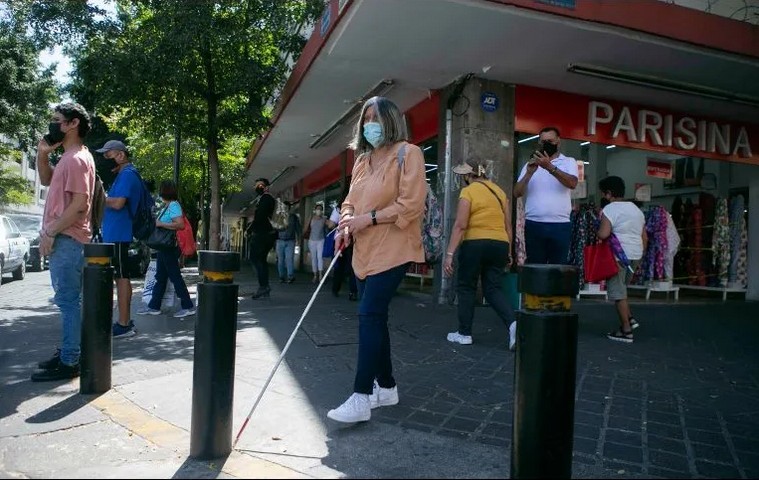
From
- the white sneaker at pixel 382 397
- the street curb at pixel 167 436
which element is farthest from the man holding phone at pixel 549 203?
the street curb at pixel 167 436

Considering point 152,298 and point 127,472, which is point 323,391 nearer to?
point 127,472

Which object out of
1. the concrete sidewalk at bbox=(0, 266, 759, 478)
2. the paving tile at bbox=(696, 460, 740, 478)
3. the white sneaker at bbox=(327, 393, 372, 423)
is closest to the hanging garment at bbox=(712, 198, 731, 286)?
the concrete sidewalk at bbox=(0, 266, 759, 478)

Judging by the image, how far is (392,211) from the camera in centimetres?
295

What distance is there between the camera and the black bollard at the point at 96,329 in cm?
348

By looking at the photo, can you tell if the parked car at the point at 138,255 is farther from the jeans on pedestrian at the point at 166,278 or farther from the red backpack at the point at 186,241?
the jeans on pedestrian at the point at 166,278

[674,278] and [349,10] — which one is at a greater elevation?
[349,10]

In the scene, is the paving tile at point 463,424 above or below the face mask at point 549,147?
below

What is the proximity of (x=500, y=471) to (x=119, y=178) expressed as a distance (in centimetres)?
444

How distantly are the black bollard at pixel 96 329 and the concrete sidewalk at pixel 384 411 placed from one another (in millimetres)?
137

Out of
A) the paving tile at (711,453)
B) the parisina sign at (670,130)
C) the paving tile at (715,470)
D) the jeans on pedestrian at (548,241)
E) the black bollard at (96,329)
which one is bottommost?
the paving tile at (715,470)

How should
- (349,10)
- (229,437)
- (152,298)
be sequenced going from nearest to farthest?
1. (229,437)
2. (349,10)
3. (152,298)

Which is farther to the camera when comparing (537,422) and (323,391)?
(323,391)

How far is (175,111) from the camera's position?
1059cm

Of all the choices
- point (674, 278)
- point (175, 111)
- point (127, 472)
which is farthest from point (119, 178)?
point (674, 278)
